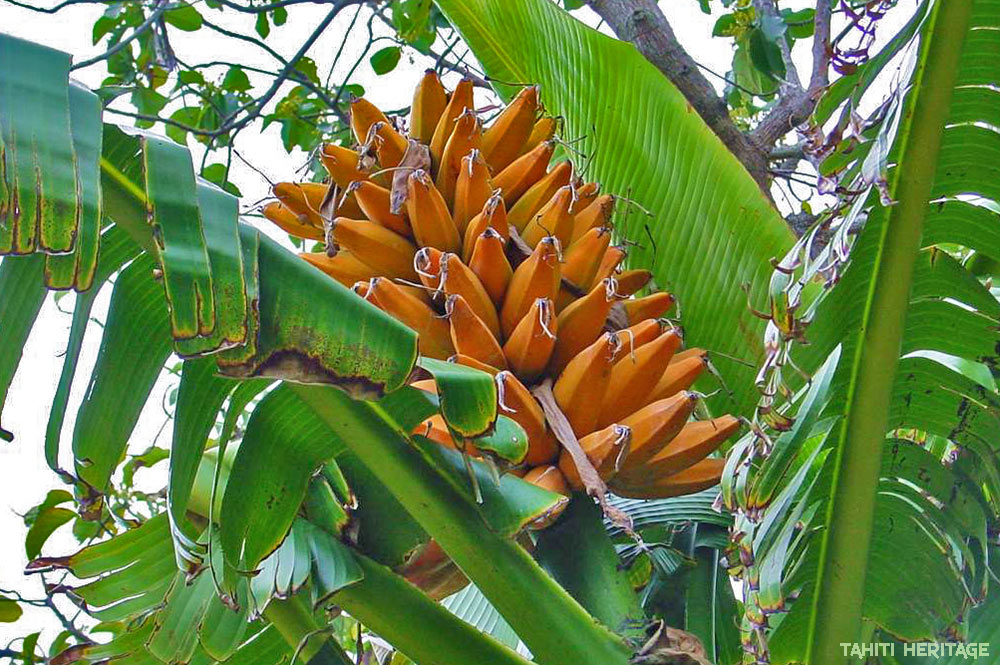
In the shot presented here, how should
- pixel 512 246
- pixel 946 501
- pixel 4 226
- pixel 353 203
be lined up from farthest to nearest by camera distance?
pixel 353 203, pixel 512 246, pixel 946 501, pixel 4 226

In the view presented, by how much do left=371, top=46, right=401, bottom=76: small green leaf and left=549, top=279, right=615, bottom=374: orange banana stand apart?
214 centimetres

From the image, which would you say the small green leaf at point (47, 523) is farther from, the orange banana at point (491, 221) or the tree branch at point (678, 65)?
the tree branch at point (678, 65)

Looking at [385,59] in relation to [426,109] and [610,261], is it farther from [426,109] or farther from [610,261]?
[610,261]

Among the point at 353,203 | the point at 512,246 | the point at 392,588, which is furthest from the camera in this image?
the point at 353,203

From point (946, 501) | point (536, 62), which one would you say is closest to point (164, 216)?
point (946, 501)

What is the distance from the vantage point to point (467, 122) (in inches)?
54.7

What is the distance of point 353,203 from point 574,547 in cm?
61

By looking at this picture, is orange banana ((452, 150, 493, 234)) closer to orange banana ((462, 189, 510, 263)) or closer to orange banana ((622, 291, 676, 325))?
orange banana ((462, 189, 510, 263))

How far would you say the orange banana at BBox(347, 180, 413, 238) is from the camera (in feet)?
4.48

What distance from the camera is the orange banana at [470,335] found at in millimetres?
1141

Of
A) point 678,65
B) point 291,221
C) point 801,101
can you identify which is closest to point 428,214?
point 291,221

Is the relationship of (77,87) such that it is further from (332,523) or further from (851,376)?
(851,376)

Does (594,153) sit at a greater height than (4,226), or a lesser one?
greater

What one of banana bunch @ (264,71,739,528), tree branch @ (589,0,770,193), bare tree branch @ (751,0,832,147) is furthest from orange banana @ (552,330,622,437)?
bare tree branch @ (751,0,832,147)
